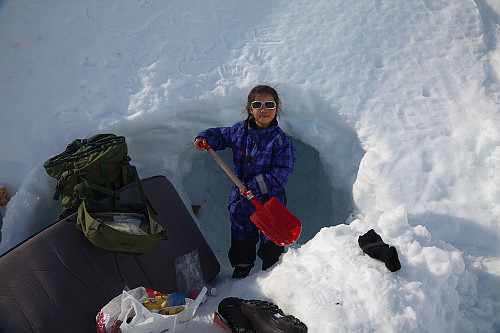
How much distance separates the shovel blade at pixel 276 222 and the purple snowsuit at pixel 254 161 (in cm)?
11

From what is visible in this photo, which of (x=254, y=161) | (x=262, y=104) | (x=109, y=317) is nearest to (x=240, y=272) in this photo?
(x=254, y=161)

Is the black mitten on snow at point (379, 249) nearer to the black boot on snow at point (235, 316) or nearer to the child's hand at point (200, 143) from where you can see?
the black boot on snow at point (235, 316)

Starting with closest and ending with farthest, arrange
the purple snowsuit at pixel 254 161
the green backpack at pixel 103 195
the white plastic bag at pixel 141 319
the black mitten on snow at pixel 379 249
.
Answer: the white plastic bag at pixel 141 319
the black mitten on snow at pixel 379 249
the green backpack at pixel 103 195
the purple snowsuit at pixel 254 161

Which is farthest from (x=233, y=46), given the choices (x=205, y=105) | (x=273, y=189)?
(x=273, y=189)

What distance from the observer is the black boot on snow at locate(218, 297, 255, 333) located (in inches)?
79.1

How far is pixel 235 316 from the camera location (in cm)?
207

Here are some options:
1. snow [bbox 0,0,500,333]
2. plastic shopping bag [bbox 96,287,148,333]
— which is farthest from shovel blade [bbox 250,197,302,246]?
plastic shopping bag [bbox 96,287,148,333]

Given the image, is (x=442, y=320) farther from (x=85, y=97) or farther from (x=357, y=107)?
(x=85, y=97)

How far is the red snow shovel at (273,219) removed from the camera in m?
2.57

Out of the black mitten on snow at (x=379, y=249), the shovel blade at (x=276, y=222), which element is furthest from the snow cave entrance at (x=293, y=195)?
the black mitten on snow at (x=379, y=249)

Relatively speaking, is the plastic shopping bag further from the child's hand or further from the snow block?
the child's hand

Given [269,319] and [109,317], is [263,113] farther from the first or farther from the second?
[109,317]

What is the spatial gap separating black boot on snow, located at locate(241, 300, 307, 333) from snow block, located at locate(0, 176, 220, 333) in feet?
2.35

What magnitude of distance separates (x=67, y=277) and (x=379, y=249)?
1.71m
